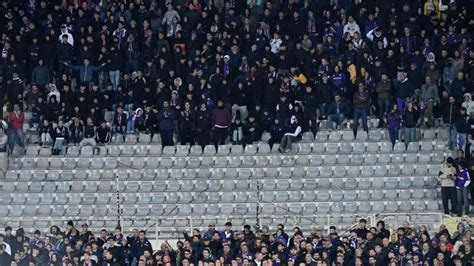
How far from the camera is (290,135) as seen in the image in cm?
4988

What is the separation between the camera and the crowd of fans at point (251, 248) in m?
43.7

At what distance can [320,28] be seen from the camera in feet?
171

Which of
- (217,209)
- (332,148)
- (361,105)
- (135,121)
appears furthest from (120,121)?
→ (361,105)

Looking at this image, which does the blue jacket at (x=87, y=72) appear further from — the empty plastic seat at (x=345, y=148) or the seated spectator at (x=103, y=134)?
the empty plastic seat at (x=345, y=148)

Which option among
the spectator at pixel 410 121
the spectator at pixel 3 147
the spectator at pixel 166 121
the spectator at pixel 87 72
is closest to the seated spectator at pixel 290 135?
the spectator at pixel 410 121

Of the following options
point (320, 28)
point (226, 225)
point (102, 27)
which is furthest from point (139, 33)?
point (226, 225)

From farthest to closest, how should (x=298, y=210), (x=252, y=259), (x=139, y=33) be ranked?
1. (x=139, y=33)
2. (x=298, y=210)
3. (x=252, y=259)

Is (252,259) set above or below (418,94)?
below

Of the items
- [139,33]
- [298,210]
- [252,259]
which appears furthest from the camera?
[139,33]

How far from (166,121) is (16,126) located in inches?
→ 141

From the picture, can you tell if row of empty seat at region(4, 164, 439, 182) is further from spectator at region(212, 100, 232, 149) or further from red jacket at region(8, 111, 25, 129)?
red jacket at region(8, 111, 25, 129)

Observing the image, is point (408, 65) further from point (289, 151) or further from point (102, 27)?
point (102, 27)

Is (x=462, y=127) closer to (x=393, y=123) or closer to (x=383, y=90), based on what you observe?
(x=393, y=123)

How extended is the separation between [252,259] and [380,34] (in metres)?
9.64
